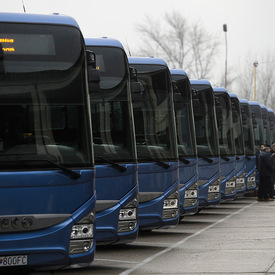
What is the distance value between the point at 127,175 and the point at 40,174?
3.23 metres

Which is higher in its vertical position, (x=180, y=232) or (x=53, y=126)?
(x=53, y=126)

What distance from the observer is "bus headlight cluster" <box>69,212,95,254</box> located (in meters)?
10.1

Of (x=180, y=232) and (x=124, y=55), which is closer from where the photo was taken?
(x=124, y=55)

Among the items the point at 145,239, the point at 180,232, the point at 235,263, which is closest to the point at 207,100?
the point at 180,232

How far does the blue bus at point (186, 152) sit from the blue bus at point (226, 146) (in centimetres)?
421

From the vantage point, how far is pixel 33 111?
10141 millimetres

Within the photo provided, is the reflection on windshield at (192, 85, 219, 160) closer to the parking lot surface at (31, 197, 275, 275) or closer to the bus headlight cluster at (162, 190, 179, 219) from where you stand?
the parking lot surface at (31, 197, 275, 275)

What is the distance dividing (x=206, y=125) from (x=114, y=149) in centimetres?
988

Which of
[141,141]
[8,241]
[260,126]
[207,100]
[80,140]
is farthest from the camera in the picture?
[260,126]

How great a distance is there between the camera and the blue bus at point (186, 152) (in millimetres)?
18453

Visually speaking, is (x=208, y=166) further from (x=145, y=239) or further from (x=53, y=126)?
(x=53, y=126)

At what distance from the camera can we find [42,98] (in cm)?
1022

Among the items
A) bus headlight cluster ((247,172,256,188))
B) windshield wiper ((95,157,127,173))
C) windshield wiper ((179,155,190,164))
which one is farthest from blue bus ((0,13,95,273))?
bus headlight cluster ((247,172,256,188))

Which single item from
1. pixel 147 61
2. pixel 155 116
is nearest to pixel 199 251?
pixel 155 116
